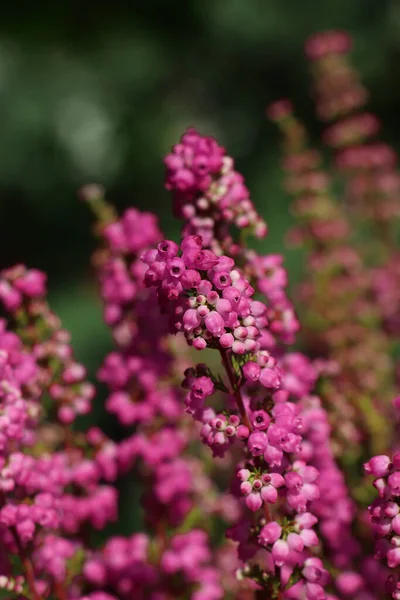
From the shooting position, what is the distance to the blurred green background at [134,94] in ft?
8.82

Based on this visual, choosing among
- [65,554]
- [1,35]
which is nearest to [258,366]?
[65,554]

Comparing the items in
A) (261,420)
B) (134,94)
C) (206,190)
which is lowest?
(261,420)

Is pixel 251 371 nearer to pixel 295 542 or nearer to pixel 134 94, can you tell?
pixel 295 542

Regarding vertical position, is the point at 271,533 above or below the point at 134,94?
below

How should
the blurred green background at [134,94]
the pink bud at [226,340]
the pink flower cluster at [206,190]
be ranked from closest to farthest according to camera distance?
the pink bud at [226,340] < the pink flower cluster at [206,190] < the blurred green background at [134,94]

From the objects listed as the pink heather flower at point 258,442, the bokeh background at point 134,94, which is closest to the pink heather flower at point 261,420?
the pink heather flower at point 258,442

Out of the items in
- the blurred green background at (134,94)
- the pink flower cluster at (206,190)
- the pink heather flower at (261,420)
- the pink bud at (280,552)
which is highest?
the blurred green background at (134,94)

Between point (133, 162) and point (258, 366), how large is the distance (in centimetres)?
213

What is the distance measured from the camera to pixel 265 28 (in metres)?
2.75

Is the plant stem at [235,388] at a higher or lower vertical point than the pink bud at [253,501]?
higher

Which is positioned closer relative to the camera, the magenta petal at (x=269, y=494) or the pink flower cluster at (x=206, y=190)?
the magenta petal at (x=269, y=494)

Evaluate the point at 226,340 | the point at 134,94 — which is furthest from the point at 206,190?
the point at 134,94

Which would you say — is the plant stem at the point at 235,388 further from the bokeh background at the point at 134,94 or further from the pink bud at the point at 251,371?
the bokeh background at the point at 134,94

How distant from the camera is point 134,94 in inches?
109
